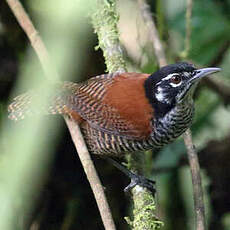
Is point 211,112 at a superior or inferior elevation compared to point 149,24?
inferior

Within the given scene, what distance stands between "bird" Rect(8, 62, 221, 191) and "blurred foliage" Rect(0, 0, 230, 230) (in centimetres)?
41

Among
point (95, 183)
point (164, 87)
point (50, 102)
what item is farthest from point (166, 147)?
point (95, 183)

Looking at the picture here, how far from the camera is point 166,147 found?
4.01 meters

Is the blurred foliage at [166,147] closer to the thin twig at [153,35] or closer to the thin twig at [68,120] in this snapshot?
the thin twig at [153,35]

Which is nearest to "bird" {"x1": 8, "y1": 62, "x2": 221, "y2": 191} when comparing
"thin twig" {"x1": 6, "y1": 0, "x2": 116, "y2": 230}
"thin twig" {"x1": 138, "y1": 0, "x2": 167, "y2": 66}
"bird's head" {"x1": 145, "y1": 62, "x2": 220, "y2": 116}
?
"bird's head" {"x1": 145, "y1": 62, "x2": 220, "y2": 116}

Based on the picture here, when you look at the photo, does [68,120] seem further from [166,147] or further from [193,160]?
[166,147]

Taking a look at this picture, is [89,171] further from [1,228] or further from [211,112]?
[211,112]

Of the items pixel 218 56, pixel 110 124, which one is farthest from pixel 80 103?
pixel 218 56

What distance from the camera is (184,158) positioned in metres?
3.93

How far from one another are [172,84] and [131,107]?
0.27 m

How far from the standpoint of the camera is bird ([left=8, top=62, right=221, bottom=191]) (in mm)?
2791

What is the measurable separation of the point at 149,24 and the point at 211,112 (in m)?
1.04

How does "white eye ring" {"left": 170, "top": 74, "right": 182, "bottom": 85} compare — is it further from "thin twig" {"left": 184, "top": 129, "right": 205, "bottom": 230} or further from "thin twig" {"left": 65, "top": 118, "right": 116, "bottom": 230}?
"thin twig" {"left": 65, "top": 118, "right": 116, "bottom": 230}

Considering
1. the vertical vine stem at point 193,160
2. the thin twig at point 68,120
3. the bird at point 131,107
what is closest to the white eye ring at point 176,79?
the bird at point 131,107
